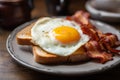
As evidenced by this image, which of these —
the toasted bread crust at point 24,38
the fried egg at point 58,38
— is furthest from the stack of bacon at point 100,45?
the toasted bread crust at point 24,38

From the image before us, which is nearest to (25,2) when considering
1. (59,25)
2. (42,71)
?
(59,25)

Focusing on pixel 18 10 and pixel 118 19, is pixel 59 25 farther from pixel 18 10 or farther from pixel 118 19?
pixel 118 19

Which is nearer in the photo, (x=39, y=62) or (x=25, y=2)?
(x=39, y=62)

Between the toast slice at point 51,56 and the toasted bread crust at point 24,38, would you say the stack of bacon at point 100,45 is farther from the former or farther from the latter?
the toasted bread crust at point 24,38

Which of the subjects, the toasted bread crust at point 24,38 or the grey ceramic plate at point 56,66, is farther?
the toasted bread crust at point 24,38

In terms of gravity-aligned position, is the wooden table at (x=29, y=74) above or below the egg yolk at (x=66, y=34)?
below

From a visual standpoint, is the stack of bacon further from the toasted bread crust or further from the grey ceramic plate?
the toasted bread crust

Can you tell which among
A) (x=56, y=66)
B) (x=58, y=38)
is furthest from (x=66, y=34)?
(x=56, y=66)
